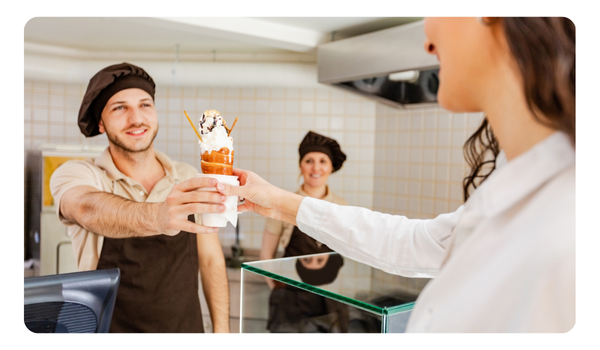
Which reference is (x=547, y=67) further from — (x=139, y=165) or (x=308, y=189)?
(x=308, y=189)

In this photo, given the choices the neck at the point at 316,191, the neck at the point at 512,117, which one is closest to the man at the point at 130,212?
the neck at the point at 316,191

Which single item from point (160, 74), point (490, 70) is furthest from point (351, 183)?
point (490, 70)

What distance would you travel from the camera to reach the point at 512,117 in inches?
22.8

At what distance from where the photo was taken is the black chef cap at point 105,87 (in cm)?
154

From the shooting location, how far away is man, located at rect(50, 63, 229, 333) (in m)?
1.55

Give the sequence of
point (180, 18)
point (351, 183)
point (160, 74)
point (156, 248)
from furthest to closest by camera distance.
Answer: point (351, 183) < point (160, 74) < point (180, 18) < point (156, 248)

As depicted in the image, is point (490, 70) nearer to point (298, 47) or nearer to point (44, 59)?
point (298, 47)

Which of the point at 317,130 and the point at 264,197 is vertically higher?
the point at 317,130

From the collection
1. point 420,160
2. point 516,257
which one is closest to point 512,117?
point 516,257

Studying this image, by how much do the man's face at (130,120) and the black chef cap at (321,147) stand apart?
3.71 ft

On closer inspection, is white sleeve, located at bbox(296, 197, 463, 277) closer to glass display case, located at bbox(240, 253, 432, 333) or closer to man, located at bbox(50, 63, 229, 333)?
A: glass display case, located at bbox(240, 253, 432, 333)

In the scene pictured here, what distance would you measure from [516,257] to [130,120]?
1385 millimetres
